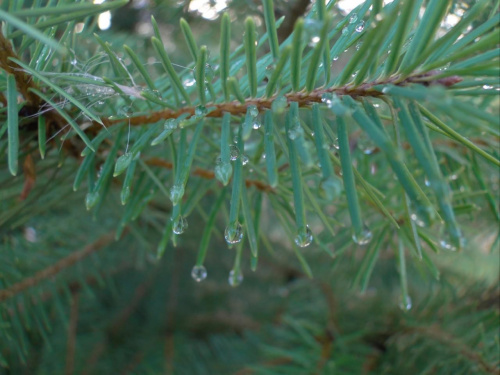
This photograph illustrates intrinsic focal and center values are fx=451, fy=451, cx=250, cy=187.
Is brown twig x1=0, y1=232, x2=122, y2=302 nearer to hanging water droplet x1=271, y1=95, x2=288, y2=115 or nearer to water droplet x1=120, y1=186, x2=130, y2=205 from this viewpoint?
water droplet x1=120, y1=186, x2=130, y2=205

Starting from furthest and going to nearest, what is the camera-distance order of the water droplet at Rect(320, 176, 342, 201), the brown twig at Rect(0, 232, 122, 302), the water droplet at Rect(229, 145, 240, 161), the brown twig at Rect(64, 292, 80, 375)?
the brown twig at Rect(64, 292, 80, 375) → the brown twig at Rect(0, 232, 122, 302) → the water droplet at Rect(229, 145, 240, 161) → the water droplet at Rect(320, 176, 342, 201)

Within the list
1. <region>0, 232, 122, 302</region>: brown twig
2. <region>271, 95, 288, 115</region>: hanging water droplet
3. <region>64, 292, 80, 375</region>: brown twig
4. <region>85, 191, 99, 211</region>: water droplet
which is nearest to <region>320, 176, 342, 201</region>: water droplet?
<region>271, 95, 288, 115</region>: hanging water droplet

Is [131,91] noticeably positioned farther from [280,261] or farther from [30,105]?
[280,261]

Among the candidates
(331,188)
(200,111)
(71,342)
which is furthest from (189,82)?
(71,342)

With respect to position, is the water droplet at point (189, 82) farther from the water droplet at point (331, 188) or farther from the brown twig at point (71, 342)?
the brown twig at point (71, 342)

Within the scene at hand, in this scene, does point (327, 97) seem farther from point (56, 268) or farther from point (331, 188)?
point (56, 268)

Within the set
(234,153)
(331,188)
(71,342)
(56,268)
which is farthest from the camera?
(71,342)

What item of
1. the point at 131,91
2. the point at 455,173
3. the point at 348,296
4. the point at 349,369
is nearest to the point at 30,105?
the point at 131,91

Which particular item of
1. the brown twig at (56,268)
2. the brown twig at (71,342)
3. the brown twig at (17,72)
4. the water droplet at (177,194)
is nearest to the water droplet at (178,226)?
the water droplet at (177,194)

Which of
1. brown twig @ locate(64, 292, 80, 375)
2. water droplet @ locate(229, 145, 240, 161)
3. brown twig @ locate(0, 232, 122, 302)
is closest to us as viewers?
water droplet @ locate(229, 145, 240, 161)
